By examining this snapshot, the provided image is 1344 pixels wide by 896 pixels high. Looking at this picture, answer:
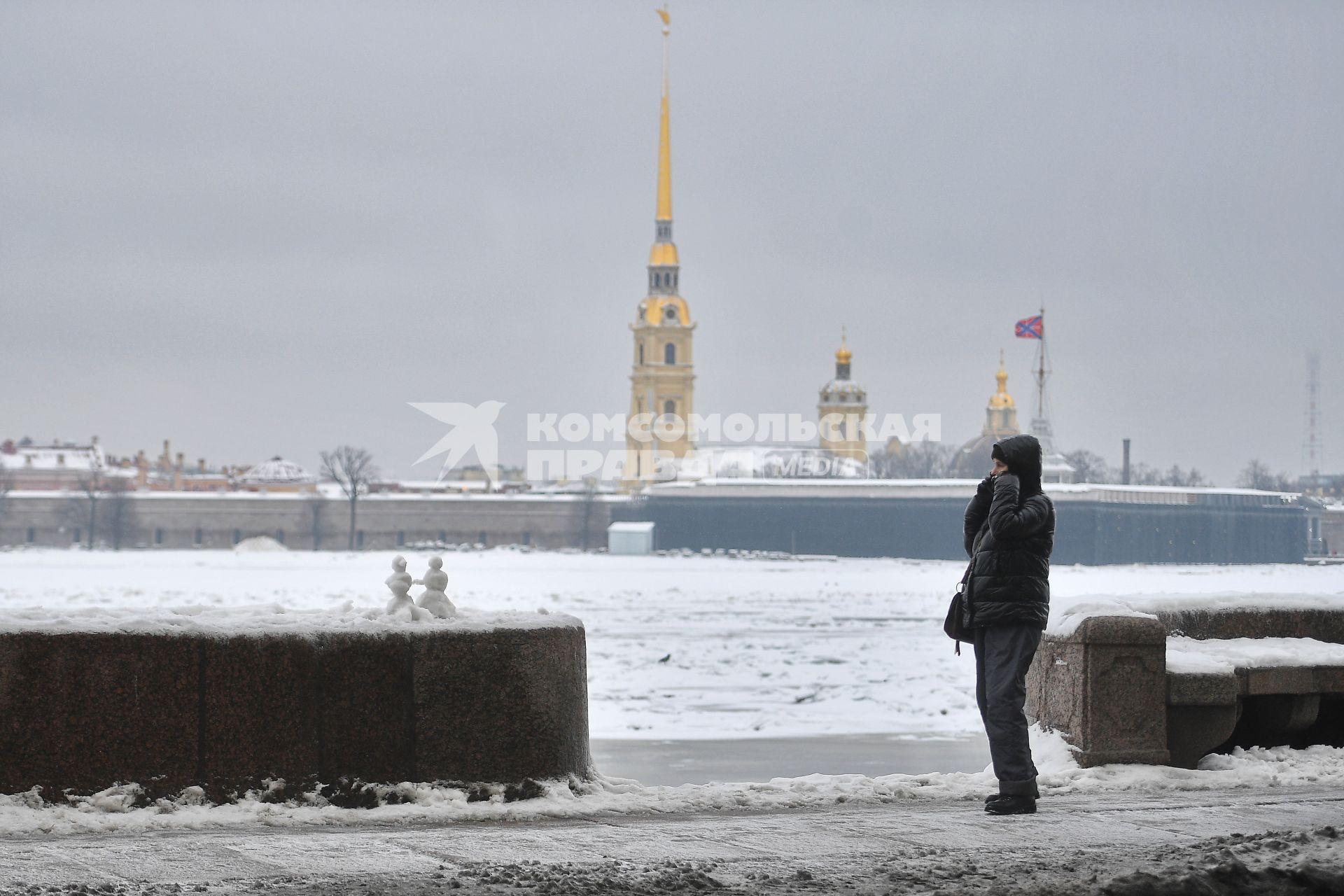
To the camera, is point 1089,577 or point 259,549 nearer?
point 1089,577

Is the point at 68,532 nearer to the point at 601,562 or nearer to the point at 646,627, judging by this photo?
the point at 601,562

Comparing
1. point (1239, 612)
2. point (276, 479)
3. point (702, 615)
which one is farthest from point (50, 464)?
point (1239, 612)

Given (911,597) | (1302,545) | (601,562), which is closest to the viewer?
(911,597)

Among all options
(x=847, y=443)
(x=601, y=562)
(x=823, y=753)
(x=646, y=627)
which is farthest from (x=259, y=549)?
(x=823, y=753)

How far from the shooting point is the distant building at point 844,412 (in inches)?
5837

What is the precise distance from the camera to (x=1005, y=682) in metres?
6.55

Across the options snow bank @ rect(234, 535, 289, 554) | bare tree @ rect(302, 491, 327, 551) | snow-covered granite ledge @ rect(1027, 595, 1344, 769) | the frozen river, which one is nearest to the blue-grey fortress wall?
bare tree @ rect(302, 491, 327, 551)

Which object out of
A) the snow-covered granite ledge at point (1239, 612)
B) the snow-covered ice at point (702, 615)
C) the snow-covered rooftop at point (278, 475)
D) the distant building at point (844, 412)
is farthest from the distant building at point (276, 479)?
the snow-covered granite ledge at point (1239, 612)

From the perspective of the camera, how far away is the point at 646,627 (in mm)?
26094

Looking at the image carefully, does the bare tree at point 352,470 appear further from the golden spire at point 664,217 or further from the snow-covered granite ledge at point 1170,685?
the snow-covered granite ledge at point 1170,685

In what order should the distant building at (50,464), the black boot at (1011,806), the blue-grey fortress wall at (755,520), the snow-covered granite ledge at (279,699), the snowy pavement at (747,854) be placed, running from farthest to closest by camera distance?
the distant building at (50,464)
the blue-grey fortress wall at (755,520)
the black boot at (1011,806)
the snow-covered granite ledge at (279,699)
the snowy pavement at (747,854)

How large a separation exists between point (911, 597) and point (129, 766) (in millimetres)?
35882

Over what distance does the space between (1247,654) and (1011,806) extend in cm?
194

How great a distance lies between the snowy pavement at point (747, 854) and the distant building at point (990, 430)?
131 m
